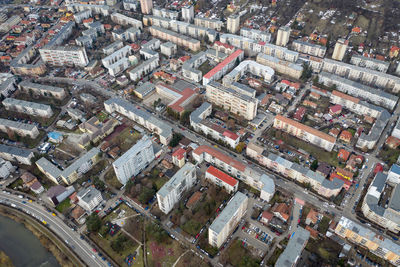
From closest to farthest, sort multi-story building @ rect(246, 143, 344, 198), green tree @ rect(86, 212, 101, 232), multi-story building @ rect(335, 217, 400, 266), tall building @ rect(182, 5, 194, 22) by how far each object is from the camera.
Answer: multi-story building @ rect(335, 217, 400, 266) → green tree @ rect(86, 212, 101, 232) → multi-story building @ rect(246, 143, 344, 198) → tall building @ rect(182, 5, 194, 22)

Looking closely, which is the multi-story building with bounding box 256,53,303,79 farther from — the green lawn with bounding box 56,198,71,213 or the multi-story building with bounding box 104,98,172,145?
the green lawn with bounding box 56,198,71,213

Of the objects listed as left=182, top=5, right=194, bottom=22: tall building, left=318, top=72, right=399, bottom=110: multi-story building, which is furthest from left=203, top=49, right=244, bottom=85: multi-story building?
left=182, top=5, right=194, bottom=22: tall building

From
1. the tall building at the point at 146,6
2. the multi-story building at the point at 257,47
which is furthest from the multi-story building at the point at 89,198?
the tall building at the point at 146,6

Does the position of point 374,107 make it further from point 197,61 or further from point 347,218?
point 197,61

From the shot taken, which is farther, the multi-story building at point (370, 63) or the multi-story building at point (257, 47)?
the multi-story building at point (257, 47)

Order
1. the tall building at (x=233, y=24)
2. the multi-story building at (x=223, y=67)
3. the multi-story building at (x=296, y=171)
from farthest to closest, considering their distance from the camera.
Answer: the tall building at (x=233, y=24)
the multi-story building at (x=223, y=67)
the multi-story building at (x=296, y=171)

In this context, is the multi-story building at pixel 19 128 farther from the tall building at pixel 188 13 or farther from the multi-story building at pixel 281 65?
the tall building at pixel 188 13
